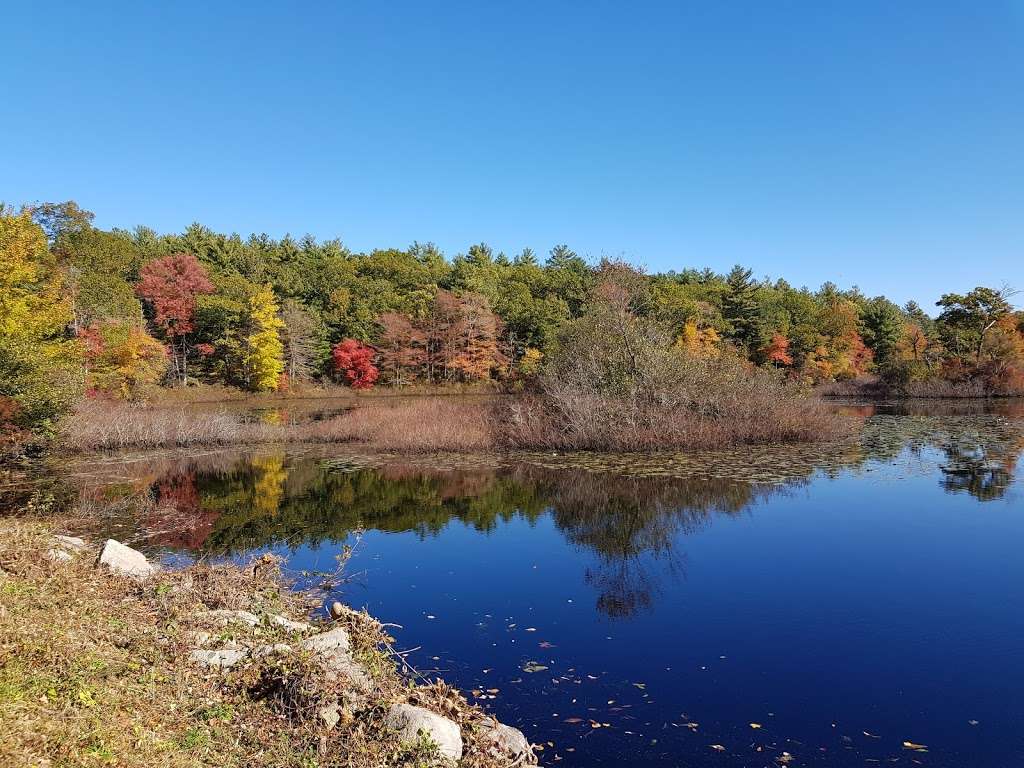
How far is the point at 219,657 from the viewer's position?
18.3ft

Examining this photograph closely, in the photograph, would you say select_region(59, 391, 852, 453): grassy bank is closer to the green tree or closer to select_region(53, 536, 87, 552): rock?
select_region(53, 536, 87, 552): rock

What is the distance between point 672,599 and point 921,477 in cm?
1152

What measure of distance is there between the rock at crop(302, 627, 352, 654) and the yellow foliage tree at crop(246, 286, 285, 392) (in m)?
48.2

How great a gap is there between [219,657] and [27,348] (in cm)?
1611

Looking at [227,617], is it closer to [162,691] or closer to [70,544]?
[162,691]

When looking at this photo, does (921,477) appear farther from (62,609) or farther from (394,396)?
(394,396)

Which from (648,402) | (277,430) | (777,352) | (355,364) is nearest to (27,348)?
(277,430)

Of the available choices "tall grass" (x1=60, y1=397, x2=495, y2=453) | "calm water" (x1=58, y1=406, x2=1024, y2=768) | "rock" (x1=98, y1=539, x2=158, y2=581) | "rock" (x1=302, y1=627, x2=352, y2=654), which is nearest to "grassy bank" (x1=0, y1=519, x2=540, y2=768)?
"rock" (x1=302, y1=627, x2=352, y2=654)

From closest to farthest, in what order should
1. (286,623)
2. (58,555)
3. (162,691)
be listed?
(162,691), (286,623), (58,555)

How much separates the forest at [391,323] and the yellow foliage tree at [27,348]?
10.4 m

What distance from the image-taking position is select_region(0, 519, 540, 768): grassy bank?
3789 mm

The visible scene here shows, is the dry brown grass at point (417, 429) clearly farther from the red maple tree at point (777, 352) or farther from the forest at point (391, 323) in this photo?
the red maple tree at point (777, 352)

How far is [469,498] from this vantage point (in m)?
16.5

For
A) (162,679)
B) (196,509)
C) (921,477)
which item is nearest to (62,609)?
(162,679)
